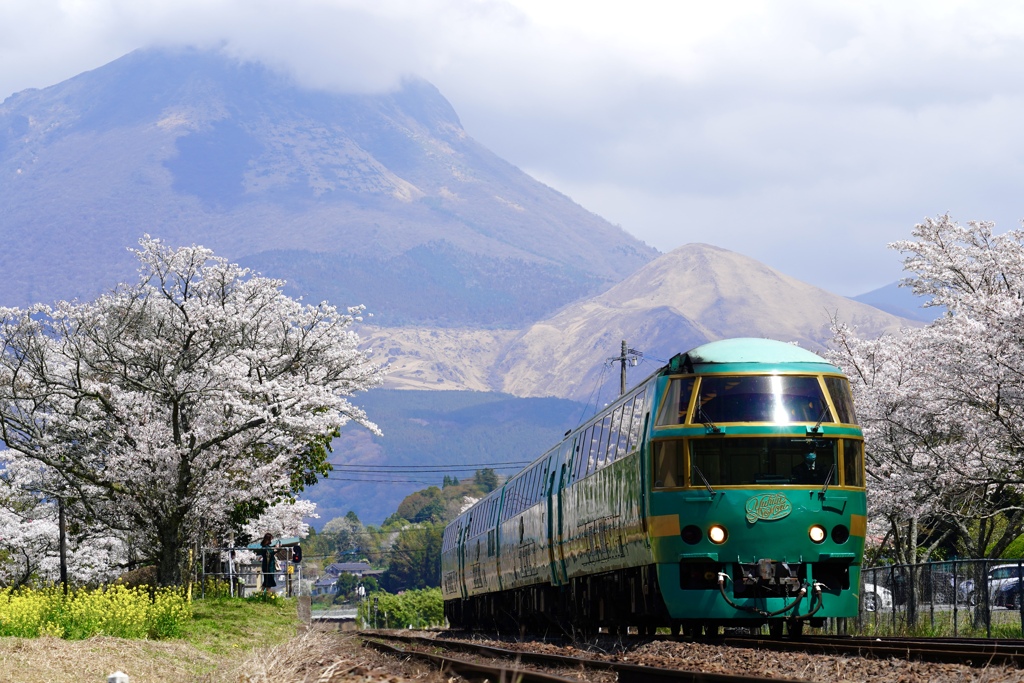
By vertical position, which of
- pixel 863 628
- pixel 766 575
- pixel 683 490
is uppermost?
pixel 683 490

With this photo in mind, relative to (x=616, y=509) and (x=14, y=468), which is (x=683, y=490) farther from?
(x=14, y=468)

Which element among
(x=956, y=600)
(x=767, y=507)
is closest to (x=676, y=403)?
(x=767, y=507)

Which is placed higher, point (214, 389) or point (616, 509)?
point (214, 389)

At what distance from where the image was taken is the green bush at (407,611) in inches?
→ 5610

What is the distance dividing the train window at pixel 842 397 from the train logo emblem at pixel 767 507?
1346 mm

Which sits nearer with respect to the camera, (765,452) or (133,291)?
(765,452)

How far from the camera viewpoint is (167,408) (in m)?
39.9

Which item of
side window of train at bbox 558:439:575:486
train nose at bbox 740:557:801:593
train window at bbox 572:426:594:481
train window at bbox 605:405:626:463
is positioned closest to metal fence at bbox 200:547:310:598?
side window of train at bbox 558:439:575:486

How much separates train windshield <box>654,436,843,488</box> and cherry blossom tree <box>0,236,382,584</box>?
23482 millimetres

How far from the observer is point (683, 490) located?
1633cm

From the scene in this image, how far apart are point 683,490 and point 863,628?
44.1 ft

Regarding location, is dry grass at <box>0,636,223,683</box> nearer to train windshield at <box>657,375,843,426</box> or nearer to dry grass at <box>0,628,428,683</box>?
dry grass at <box>0,628,428,683</box>

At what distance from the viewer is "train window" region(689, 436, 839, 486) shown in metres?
16.3

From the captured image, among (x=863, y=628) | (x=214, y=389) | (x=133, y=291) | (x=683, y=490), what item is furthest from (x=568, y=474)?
(x=133, y=291)
